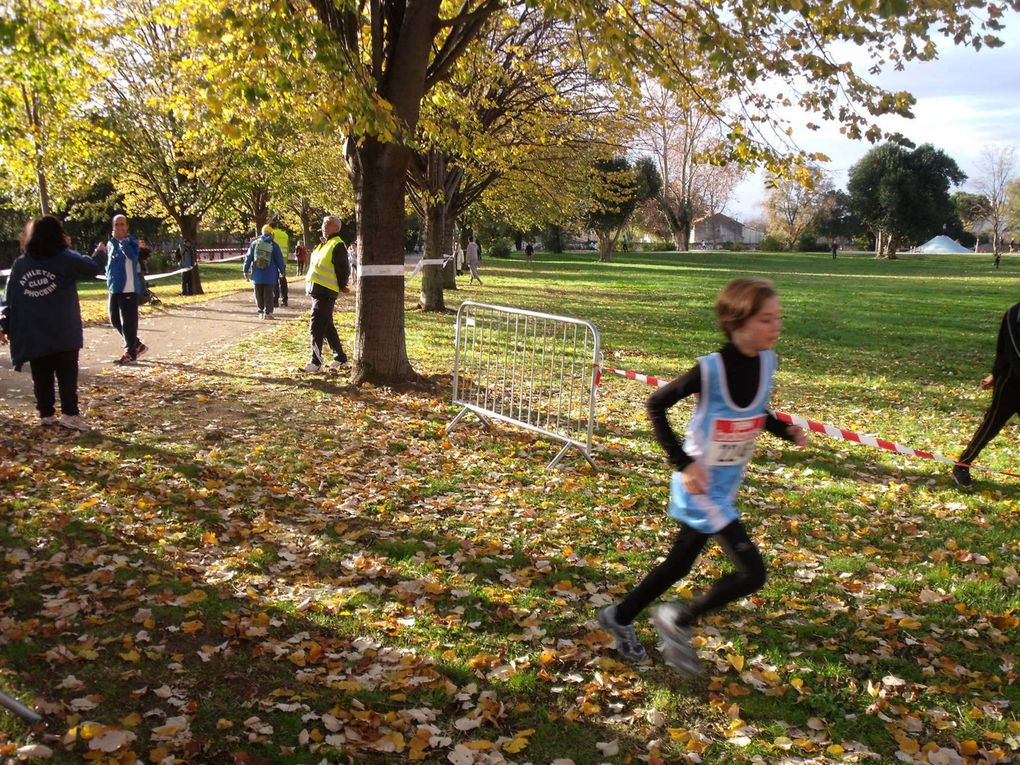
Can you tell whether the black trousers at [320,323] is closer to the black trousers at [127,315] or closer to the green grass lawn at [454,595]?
Result: the green grass lawn at [454,595]

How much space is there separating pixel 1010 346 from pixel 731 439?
4.08 metres

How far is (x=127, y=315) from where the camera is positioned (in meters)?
11.9

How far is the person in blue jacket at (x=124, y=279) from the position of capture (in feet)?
37.2

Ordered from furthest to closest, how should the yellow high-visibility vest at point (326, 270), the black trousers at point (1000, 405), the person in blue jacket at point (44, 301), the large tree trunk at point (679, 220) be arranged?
1. the large tree trunk at point (679, 220)
2. the yellow high-visibility vest at point (326, 270)
3. the person in blue jacket at point (44, 301)
4. the black trousers at point (1000, 405)

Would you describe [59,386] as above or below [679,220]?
below

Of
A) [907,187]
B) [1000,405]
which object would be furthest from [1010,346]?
[907,187]

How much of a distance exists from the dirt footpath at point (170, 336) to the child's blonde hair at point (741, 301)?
326 inches

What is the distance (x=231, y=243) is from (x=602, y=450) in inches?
2959

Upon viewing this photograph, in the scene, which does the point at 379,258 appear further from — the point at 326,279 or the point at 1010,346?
the point at 1010,346

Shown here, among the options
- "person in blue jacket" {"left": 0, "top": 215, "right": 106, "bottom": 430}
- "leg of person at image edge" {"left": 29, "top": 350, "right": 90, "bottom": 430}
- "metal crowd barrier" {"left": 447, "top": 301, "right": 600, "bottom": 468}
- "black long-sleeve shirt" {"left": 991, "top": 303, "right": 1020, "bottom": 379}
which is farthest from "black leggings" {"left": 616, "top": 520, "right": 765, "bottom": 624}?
"leg of person at image edge" {"left": 29, "top": 350, "right": 90, "bottom": 430}

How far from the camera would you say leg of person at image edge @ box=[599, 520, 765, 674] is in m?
3.72

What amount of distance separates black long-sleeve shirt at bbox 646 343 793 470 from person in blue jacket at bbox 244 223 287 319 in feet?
49.1

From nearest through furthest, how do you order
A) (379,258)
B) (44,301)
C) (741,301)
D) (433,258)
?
(741,301), (44,301), (379,258), (433,258)

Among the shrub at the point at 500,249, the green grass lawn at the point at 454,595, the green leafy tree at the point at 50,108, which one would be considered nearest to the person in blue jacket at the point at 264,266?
the green leafy tree at the point at 50,108
